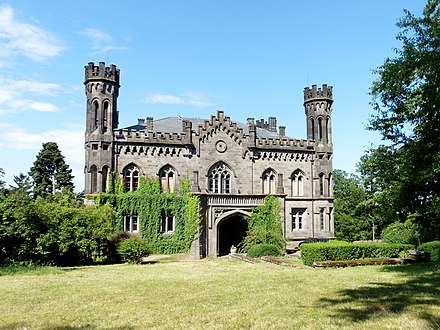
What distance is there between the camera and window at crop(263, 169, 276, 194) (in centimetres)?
3766

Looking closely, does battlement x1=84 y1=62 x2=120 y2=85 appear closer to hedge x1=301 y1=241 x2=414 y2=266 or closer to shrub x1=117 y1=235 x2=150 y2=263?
shrub x1=117 y1=235 x2=150 y2=263

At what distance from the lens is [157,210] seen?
33750 millimetres

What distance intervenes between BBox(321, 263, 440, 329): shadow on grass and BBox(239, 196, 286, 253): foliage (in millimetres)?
15772

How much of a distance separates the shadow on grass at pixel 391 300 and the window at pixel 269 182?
21.5 meters

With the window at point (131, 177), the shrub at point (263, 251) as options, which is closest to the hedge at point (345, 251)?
the shrub at point (263, 251)

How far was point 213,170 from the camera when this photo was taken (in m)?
36.3

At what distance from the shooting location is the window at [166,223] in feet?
112

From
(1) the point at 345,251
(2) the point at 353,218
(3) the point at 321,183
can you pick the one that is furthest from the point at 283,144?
(2) the point at 353,218

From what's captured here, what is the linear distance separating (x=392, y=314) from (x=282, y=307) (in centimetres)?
259

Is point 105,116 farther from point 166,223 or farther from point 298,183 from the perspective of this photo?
point 298,183

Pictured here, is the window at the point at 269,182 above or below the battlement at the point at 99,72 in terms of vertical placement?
below

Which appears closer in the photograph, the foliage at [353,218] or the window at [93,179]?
the window at [93,179]

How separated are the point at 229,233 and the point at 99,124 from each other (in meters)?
13.7

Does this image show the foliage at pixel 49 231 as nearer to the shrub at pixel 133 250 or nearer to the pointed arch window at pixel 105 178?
the shrub at pixel 133 250
